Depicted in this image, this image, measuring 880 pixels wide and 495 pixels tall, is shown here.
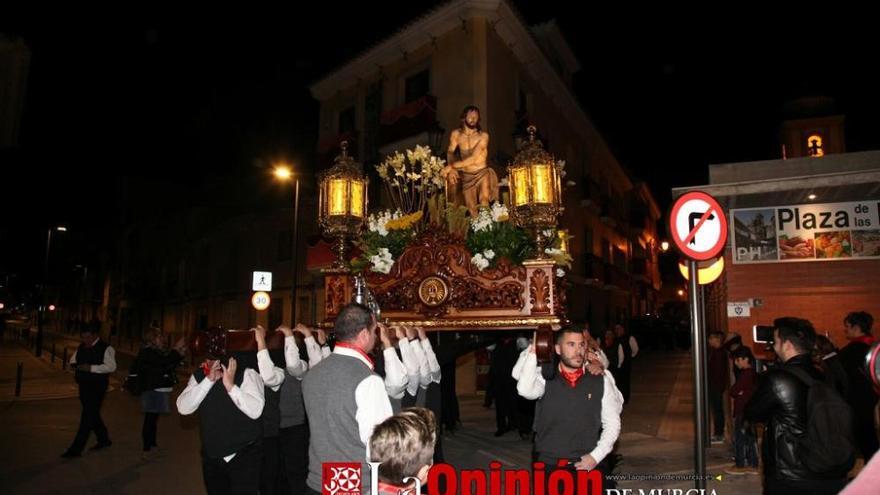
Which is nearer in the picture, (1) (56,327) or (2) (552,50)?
(2) (552,50)

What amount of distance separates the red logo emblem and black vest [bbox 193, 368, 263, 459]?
2026 millimetres

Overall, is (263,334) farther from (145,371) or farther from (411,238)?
(145,371)

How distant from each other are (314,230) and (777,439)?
838 inches

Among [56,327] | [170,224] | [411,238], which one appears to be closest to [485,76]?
[411,238]

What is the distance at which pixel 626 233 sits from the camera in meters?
35.3

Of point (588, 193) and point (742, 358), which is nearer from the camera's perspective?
point (742, 358)

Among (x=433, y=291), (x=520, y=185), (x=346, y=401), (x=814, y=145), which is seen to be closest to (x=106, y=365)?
(x=433, y=291)

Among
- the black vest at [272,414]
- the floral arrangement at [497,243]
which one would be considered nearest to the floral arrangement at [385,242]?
the floral arrangement at [497,243]

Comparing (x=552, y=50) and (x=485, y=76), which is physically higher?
(x=552, y=50)

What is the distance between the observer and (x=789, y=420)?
3.60m

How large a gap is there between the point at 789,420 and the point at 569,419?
1.31 m

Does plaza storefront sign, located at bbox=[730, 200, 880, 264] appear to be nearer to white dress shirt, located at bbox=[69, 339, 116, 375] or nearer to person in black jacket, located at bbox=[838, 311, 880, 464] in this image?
person in black jacket, located at bbox=[838, 311, 880, 464]

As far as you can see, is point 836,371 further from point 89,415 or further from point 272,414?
point 89,415

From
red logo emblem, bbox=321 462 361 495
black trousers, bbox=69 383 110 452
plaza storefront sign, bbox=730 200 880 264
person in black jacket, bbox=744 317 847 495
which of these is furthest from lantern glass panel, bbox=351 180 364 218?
plaza storefront sign, bbox=730 200 880 264
